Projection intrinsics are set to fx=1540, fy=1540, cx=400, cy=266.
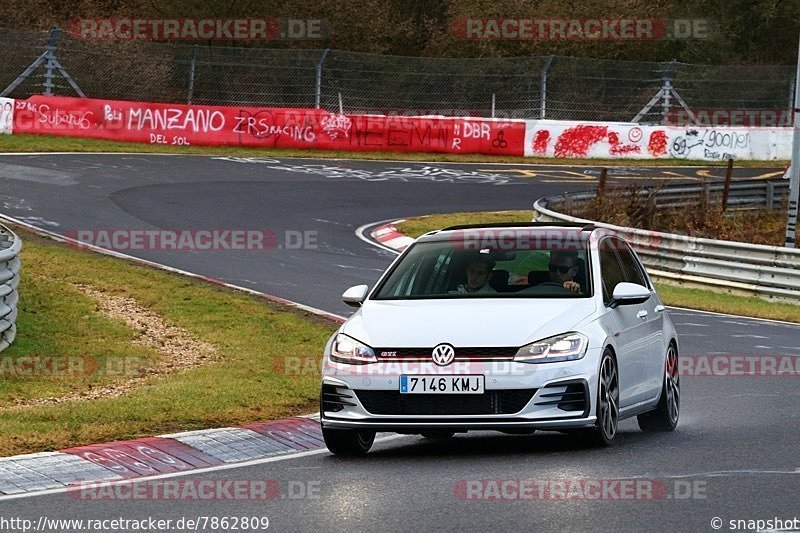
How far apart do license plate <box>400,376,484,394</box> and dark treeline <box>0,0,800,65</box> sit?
43.7m

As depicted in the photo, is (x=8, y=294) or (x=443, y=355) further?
(x=8, y=294)

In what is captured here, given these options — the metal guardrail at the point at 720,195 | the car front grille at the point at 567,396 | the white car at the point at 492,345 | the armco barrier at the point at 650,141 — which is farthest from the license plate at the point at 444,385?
the armco barrier at the point at 650,141

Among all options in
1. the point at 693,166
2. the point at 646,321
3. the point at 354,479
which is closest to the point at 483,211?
the point at 693,166

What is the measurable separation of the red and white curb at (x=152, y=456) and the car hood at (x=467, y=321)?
1174mm

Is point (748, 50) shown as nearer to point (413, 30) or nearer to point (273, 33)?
point (413, 30)

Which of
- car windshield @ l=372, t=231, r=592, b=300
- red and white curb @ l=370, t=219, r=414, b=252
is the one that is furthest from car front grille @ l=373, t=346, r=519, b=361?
red and white curb @ l=370, t=219, r=414, b=252

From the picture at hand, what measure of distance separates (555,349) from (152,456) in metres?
2.67

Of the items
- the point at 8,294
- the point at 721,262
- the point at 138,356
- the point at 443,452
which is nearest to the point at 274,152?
the point at 721,262

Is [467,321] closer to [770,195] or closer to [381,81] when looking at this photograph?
[770,195]

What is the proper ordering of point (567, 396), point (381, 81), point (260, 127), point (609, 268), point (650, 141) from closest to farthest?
point (567, 396)
point (609, 268)
point (260, 127)
point (381, 81)
point (650, 141)

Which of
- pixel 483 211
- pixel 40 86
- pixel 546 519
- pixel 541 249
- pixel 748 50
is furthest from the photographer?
pixel 748 50

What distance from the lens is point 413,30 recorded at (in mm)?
59781

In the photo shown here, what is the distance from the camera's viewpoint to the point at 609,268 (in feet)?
36.4

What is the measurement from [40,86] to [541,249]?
104ft
